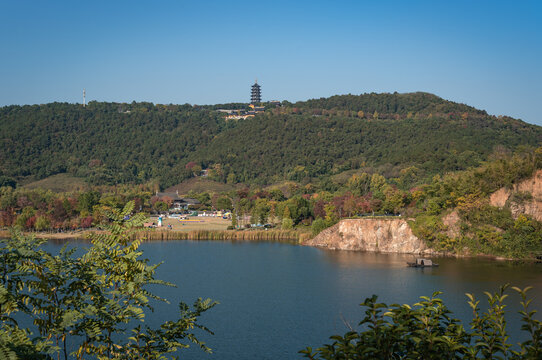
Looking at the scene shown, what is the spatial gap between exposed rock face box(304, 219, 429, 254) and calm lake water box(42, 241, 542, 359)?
9.96 ft

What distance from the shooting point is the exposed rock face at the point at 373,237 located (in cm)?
5553

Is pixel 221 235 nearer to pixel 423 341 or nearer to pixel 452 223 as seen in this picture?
pixel 452 223

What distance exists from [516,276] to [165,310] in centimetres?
2434

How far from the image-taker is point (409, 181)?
82.4m

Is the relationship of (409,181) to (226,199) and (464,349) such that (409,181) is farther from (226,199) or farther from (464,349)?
(464,349)

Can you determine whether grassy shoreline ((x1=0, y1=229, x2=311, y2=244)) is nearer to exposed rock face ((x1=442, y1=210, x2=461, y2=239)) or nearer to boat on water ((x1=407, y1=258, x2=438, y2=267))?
exposed rock face ((x1=442, y1=210, x2=461, y2=239))

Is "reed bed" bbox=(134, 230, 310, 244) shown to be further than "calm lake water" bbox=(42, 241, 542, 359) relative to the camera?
Yes

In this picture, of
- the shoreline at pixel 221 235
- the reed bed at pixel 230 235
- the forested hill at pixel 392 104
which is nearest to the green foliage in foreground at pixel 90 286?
the shoreline at pixel 221 235

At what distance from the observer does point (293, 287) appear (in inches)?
1494

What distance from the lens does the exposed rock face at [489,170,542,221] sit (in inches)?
2008

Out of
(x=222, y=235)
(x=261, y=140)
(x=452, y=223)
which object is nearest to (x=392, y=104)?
(x=261, y=140)

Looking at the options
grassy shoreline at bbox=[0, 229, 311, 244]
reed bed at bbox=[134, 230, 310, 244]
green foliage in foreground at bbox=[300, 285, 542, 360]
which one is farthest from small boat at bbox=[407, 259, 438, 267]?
green foliage in foreground at bbox=[300, 285, 542, 360]

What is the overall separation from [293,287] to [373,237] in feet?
70.9

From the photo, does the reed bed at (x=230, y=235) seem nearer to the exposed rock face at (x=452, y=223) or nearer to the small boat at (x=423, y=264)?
the exposed rock face at (x=452, y=223)
